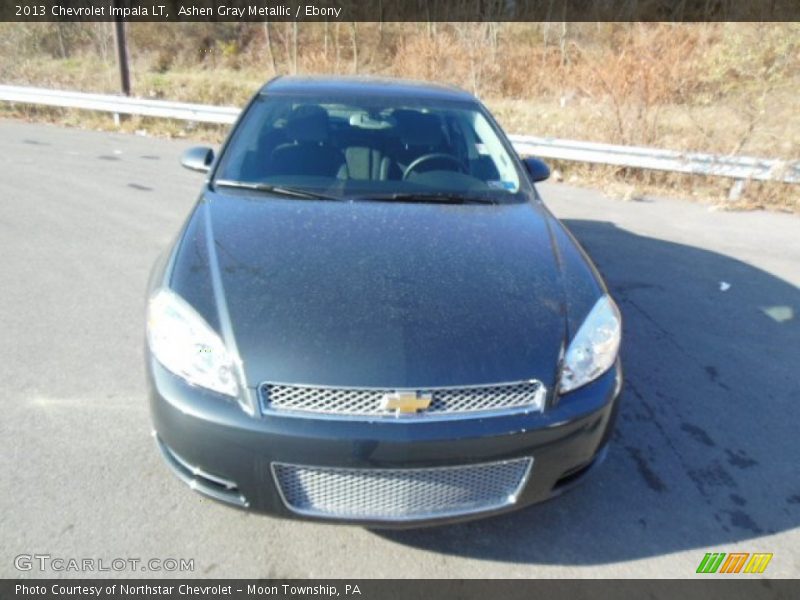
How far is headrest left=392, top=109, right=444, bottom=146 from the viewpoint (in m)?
3.40

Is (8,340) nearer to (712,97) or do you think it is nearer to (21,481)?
(21,481)

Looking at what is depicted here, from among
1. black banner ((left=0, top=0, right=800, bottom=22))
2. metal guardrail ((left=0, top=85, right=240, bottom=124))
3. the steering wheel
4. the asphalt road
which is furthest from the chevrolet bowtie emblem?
black banner ((left=0, top=0, right=800, bottom=22))

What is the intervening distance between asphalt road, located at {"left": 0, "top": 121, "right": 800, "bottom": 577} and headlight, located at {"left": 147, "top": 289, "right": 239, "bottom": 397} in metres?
0.56

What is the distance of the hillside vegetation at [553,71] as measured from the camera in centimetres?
831

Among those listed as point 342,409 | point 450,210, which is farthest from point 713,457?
point 342,409

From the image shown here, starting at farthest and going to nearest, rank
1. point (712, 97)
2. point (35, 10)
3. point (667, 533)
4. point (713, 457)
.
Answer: point (35, 10)
point (712, 97)
point (713, 457)
point (667, 533)

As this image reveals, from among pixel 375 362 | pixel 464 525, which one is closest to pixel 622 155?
pixel 464 525

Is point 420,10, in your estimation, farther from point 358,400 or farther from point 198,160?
point 358,400

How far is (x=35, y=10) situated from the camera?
79.0 feet

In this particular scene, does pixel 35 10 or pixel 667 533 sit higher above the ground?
pixel 35 10

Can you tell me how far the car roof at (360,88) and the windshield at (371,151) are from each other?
94 mm
